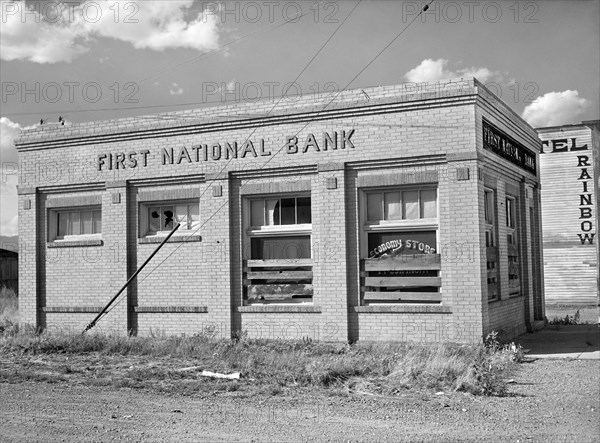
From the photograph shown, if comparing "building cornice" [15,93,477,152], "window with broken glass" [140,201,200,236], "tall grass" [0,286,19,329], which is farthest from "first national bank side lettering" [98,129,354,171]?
"tall grass" [0,286,19,329]

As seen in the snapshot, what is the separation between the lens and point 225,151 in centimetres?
1581

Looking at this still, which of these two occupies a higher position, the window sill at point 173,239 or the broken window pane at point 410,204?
the broken window pane at point 410,204

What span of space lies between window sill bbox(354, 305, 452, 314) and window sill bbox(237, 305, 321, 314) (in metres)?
0.93

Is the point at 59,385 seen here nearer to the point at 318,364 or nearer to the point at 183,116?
the point at 318,364

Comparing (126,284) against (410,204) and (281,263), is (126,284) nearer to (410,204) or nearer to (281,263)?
(281,263)

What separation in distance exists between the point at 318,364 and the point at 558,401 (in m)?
3.83

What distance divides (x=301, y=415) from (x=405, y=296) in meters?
6.09

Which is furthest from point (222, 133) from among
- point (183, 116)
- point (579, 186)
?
point (579, 186)

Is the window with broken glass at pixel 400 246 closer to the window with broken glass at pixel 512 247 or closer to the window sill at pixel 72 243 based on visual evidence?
the window with broken glass at pixel 512 247

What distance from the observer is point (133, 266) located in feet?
54.9

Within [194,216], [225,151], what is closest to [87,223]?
[194,216]

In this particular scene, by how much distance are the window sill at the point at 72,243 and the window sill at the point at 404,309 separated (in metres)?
6.47

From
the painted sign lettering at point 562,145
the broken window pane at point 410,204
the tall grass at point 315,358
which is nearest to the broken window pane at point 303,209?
the broken window pane at point 410,204

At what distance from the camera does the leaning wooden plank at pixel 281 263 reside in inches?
598
